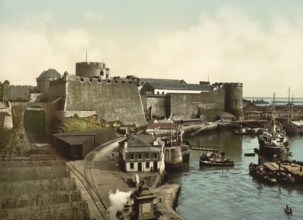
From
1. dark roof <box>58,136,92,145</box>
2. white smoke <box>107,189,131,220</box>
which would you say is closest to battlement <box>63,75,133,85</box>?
dark roof <box>58,136,92,145</box>

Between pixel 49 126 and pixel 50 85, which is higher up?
pixel 50 85

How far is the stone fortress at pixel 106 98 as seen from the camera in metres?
51.0

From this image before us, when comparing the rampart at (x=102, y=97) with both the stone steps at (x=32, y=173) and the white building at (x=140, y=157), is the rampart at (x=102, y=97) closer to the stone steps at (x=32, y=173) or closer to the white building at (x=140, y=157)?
the white building at (x=140, y=157)

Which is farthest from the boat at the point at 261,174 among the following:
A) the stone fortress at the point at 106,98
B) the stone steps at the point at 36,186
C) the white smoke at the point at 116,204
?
the stone fortress at the point at 106,98

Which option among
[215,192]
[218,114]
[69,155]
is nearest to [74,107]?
[69,155]

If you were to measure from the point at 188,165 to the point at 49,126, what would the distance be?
760 inches

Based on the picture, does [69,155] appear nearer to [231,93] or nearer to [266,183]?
[266,183]

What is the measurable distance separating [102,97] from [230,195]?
30527mm

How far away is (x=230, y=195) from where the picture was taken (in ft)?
101

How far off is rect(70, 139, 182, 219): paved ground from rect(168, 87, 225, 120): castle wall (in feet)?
130

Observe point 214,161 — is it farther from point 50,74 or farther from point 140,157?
point 50,74

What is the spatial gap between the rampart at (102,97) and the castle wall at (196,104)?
680 inches

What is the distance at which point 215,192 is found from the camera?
103 feet

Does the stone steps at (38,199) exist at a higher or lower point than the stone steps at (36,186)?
lower
